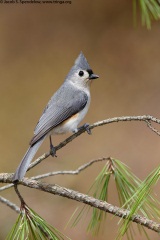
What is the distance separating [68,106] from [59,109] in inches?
2.0

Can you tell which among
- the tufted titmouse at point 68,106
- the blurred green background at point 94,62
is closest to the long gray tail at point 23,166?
the tufted titmouse at point 68,106

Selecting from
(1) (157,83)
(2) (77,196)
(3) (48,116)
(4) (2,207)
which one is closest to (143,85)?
(1) (157,83)

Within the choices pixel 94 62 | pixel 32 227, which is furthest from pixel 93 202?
pixel 94 62

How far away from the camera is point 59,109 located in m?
1.45

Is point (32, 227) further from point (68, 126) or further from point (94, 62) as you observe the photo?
point (94, 62)

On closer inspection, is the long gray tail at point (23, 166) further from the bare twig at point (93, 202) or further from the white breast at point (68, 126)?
the white breast at point (68, 126)

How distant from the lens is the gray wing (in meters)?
1.34

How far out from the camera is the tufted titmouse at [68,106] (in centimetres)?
135

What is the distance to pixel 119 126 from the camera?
8.23 feet

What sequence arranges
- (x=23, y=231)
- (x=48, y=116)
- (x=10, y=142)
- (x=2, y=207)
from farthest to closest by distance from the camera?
(x=10, y=142) → (x=2, y=207) → (x=48, y=116) → (x=23, y=231)

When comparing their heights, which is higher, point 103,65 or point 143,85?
point 103,65

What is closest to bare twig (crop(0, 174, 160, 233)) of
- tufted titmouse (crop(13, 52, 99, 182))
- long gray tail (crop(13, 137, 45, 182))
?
long gray tail (crop(13, 137, 45, 182))

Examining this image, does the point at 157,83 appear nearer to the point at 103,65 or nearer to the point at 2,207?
the point at 103,65

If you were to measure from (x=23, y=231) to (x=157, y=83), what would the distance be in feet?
5.84
